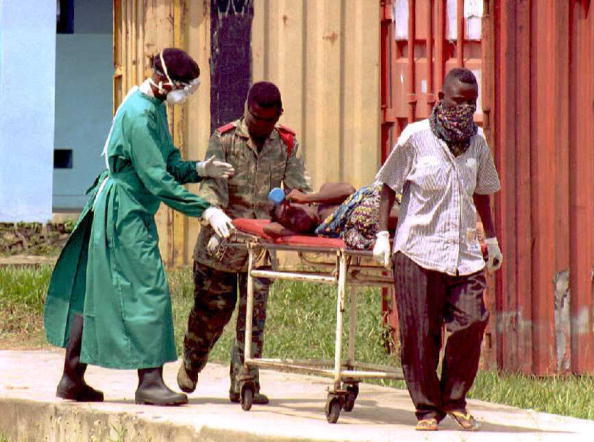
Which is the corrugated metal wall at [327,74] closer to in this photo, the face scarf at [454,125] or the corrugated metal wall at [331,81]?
the corrugated metal wall at [331,81]

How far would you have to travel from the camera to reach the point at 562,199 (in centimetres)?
1004

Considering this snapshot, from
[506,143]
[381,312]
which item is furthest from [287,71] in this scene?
[506,143]

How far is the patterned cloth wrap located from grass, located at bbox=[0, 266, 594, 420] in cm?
178

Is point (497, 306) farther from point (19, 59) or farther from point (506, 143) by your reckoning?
point (19, 59)

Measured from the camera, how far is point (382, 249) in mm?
7438

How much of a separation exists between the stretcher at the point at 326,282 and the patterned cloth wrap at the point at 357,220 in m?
0.06

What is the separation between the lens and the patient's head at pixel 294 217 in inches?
308

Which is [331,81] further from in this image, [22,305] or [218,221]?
[218,221]

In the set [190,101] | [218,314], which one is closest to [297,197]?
[218,314]

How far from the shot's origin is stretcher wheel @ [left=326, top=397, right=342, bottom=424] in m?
7.72

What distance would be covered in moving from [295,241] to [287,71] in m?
6.27

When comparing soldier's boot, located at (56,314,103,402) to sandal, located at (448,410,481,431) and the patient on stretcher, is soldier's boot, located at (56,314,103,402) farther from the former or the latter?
sandal, located at (448,410,481,431)

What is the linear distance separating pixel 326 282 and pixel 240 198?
97 centimetres

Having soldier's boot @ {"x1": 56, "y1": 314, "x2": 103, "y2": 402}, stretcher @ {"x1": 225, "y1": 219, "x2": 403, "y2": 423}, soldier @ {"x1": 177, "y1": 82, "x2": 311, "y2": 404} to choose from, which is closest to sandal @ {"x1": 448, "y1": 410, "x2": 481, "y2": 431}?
stretcher @ {"x1": 225, "y1": 219, "x2": 403, "y2": 423}
